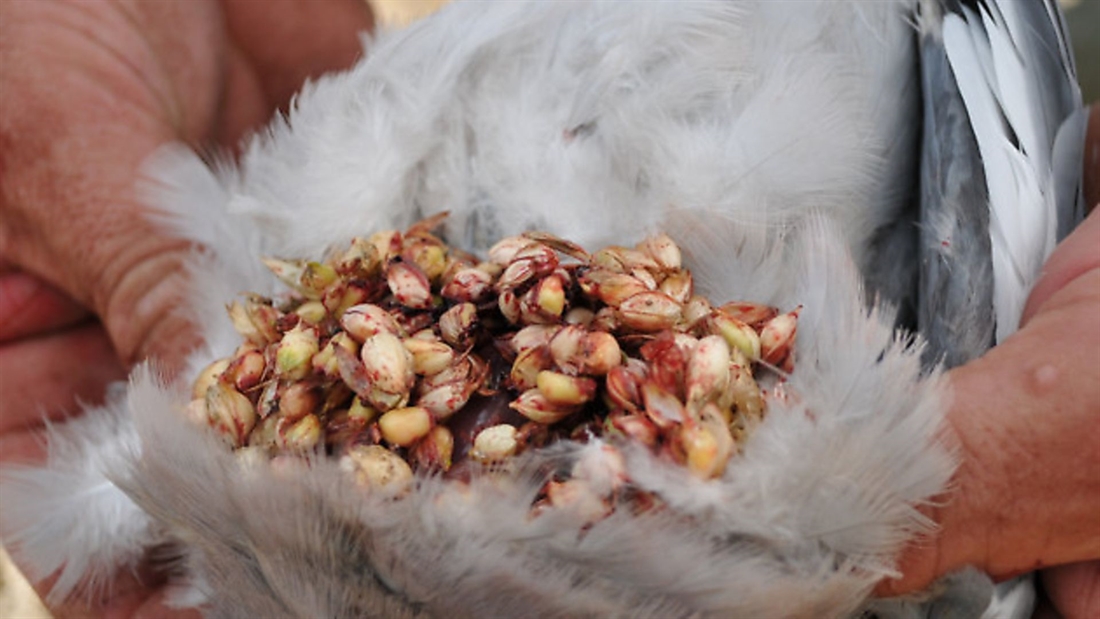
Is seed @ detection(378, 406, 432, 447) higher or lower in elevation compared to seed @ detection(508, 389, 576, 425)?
higher

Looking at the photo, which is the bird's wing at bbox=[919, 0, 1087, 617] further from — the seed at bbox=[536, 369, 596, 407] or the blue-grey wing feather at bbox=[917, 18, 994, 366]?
the seed at bbox=[536, 369, 596, 407]

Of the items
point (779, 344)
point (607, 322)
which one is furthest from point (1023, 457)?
point (607, 322)

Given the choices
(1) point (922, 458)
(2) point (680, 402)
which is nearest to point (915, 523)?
(1) point (922, 458)

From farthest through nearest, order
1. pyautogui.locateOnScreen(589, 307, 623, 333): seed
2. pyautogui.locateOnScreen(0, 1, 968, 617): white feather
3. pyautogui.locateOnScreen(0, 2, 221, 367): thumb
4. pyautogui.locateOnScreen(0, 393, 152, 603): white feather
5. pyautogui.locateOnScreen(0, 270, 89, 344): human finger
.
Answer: pyautogui.locateOnScreen(0, 270, 89, 344): human finger → pyautogui.locateOnScreen(0, 2, 221, 367): thumb → pyautogui.locateOnScreen(0, 393, 152, 603): white feather → pyautogui.locateOnScreen(589, 307, 623, 333): seed → pyautogui.locateOnScreen(0, 1, 968, 617): white feather

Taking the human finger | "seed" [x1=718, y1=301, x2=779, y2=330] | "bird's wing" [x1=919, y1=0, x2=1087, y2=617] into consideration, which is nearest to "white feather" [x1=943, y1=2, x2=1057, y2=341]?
"bird's wing" [x1=919, y1=0, x2=1087, y2=617]

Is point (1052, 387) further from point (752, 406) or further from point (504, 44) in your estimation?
point (504, 44)

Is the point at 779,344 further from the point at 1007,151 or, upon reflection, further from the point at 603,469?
the point at 1007,151

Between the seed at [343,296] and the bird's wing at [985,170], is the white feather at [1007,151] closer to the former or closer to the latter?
the bird's wing at [985,170]
